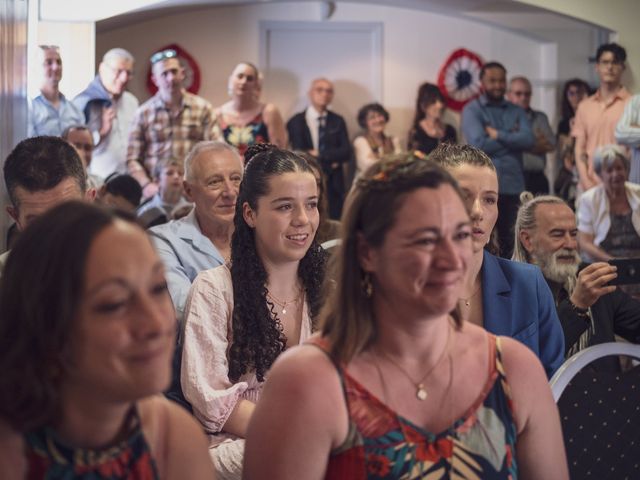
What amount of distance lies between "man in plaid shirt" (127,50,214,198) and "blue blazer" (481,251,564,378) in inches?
175

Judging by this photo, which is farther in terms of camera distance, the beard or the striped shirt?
the striped shirt

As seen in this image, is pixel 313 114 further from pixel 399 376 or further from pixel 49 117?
pixel 399 376

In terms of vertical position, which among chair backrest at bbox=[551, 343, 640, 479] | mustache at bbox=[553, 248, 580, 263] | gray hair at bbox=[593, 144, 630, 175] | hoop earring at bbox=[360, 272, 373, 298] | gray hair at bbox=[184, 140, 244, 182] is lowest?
chair backrest at bbox=[551, 343, 640, 479]

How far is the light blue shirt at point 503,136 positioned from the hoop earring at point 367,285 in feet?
19.1

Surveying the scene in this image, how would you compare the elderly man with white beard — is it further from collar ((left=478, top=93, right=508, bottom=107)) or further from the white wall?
the white wall

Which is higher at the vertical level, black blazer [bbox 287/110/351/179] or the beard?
black blazer [bbox 287/110/351/179]

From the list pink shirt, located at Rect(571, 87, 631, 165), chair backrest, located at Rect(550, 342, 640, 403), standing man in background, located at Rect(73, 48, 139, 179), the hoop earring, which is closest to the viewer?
the hoop earring

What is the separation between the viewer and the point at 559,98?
1037cm

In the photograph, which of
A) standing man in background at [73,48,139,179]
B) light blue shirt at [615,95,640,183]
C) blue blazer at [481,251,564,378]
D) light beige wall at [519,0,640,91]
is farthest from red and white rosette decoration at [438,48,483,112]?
blue blazer at [481,251,564,378]

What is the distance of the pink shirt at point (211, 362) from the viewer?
8.68ft

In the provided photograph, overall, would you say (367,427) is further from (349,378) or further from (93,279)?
(93,279)

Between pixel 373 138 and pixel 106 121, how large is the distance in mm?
2825

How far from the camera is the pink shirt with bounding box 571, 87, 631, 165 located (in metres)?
8.05

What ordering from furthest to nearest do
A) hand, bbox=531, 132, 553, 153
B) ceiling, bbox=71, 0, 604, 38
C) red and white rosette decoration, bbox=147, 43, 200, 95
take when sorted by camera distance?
red and white rosette decoration, bbox=147, 43, 200, 95, ceiling, bbox=71, 0, 604, 38, hand, bbox=531, 132, 553, 153
